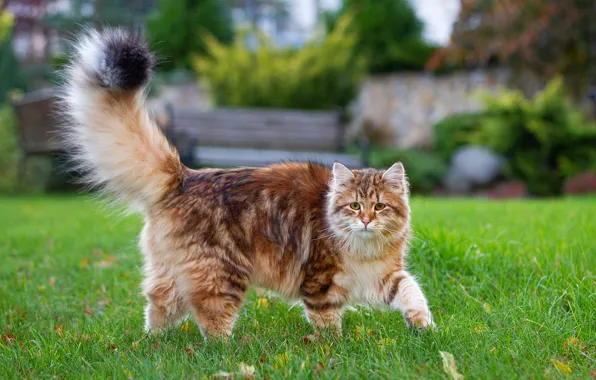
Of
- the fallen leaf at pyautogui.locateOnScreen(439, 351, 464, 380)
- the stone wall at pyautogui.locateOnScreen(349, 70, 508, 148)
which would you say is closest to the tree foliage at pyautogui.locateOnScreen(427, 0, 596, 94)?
the stone wall at pyautogui.locateOnScreen(349, 70, 508, 148)

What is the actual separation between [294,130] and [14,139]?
6.75 meters

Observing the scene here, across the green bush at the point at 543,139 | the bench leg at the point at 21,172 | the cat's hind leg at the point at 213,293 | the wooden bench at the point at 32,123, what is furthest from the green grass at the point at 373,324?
the bench leg at the point at 21,172

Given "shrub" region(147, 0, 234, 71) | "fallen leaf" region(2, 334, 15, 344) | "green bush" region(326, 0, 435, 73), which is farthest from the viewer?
"shrub" region(147, 0, 234, 71)

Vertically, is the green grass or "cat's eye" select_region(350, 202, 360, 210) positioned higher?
"cat's eye" select_region(350, 202, 360, 210)

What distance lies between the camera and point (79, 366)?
3.12 meters

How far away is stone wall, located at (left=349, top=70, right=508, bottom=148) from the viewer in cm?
1752

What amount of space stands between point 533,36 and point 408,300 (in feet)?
40.6

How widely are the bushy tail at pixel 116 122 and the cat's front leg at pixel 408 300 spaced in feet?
4.53

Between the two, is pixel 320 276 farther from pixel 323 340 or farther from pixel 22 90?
pixel 22 90

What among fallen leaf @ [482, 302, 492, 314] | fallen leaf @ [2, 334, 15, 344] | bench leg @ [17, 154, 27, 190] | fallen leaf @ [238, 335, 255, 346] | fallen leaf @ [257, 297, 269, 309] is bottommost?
bench leg @ [17, 154, 27, 190]

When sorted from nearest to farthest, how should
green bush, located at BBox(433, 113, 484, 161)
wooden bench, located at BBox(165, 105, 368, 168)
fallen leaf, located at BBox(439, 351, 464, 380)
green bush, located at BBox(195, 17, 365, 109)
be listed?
fallen leaf, located at BBox(439, 351, 464, 380)
wooden bench, located at BBox(165, 105, 368, 168)
green bush, located at BBox(433, 113, 484, 161)
green bush, located at BBox(195, 17, 365, 109)

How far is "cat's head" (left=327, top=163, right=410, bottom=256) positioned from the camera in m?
Answer: 3.68

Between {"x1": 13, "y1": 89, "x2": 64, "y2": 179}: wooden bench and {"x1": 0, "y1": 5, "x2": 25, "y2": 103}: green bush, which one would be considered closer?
{"x1": 13, "y1": 89, "x2": 64, "y2": 179}: wooden bench

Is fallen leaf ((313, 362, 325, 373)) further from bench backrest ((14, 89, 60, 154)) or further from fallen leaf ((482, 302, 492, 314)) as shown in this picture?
bench backrest ((14, 89, 60, 154))
